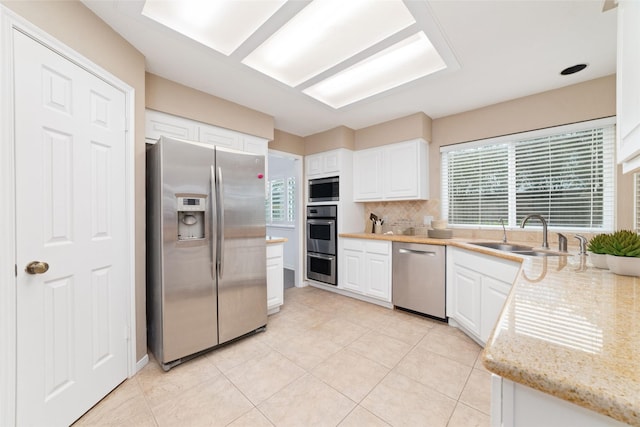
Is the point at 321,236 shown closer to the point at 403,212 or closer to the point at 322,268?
the point at 322,268

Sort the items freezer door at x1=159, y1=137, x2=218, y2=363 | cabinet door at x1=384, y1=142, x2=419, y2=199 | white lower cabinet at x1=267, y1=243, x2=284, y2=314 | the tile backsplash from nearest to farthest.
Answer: freezer door at x1=159, y1=137, x2=218, y2=363, white lower cabinet at x1=267, y1=243, x2=284, y2=314, cabinet door at x1=384, y1=142, x2=419, y2=199, the tile backsplash

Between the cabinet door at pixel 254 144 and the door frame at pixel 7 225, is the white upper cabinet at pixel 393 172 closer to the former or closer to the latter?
the cabinet door at pixel 254 144

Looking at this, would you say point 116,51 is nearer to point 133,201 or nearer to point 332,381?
point 133,201

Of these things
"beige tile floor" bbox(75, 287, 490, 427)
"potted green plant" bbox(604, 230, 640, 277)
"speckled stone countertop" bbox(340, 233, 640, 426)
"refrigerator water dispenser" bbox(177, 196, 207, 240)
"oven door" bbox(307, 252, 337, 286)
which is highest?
"refrigerator water dispenser" bbox(177, 196, 207, 240)

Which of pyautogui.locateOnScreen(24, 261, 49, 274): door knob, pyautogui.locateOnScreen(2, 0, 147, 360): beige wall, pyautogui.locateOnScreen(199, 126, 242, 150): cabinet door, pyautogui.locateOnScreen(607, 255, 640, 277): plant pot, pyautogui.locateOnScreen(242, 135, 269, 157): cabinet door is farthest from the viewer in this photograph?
pyautogui.locateOnScreen(242, 135, 269, 157): cabinet door

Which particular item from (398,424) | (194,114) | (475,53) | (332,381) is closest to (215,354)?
(332,381)

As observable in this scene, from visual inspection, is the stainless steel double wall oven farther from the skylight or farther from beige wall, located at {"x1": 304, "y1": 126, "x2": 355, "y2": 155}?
the skylight

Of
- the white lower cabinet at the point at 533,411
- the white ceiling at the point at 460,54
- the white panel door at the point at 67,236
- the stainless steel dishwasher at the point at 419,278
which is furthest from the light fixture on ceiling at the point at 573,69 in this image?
the white panel door at the point at 67,236

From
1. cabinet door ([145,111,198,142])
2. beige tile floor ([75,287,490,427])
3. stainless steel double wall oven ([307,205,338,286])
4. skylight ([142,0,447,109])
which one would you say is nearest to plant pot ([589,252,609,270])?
beige tile floor ([75,287,490,427])

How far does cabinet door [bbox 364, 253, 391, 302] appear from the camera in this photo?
318 cm

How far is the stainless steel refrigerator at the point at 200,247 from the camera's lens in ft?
6.35

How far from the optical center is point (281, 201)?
18.5ft

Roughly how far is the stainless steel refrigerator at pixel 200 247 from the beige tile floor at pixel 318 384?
0.79 feet

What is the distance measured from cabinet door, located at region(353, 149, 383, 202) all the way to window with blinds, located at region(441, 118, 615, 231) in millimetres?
846
